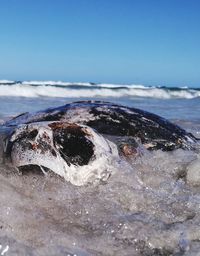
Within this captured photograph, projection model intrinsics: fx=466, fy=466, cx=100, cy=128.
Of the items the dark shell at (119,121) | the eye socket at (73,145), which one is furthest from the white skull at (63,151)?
the dark shell at (119,121)

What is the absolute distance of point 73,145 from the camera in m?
2.58

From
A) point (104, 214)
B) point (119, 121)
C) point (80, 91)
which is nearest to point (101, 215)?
point (104, 214)

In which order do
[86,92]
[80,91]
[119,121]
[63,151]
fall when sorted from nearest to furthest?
[63,151] < [119,121] < [86,92] < [80,91]

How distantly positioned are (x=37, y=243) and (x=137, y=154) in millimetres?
1365

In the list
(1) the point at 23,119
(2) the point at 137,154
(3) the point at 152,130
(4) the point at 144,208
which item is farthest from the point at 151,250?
(1) the point at 23,119

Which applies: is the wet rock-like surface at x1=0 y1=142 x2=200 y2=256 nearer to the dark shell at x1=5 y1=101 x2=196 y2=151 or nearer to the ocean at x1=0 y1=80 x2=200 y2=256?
the ocean at x1=0 y1=80 x2=200 y2=256

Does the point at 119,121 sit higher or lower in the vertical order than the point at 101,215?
higher

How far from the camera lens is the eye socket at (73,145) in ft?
8.39

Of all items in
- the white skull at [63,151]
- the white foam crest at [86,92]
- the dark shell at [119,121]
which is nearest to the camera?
the white skull at [63,151]

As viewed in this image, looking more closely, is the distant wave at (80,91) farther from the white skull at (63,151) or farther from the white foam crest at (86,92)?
the white skull at (63,151)

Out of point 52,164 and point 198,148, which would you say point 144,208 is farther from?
point 198,148

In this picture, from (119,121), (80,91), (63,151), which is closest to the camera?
(63,151)

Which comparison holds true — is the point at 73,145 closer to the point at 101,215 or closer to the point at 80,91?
the point at 101,215

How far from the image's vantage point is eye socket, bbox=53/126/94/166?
2557 mm
